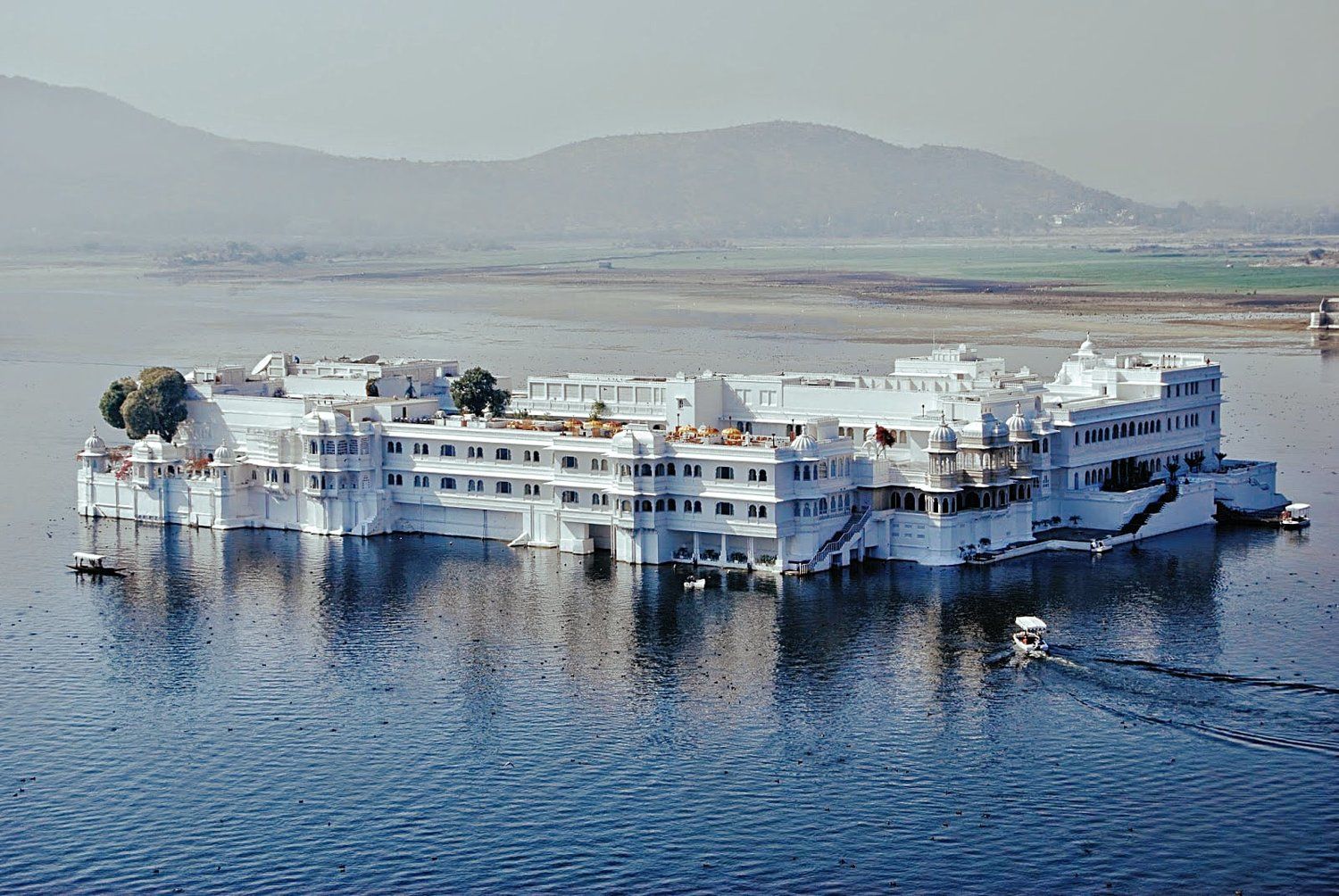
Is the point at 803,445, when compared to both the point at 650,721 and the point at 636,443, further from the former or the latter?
the point at 650,721

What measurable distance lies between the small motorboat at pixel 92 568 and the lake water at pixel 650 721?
856 millimetres

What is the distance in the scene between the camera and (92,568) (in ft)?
217

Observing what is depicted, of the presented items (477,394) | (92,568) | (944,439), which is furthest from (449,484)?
(944,439)

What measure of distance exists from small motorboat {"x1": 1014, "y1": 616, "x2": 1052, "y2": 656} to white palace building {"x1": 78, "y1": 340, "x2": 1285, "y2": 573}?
430 inches

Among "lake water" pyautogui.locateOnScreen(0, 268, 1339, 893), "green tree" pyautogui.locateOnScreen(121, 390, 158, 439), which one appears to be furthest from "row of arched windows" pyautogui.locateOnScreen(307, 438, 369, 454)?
"green tree" pyautogui.locateOnScreen(121, 390, 158, 439)

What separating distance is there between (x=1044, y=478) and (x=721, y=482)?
41.9 feet

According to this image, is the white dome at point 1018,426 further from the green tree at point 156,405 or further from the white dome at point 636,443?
the green tree at point 156,405

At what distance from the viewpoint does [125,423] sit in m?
81.5

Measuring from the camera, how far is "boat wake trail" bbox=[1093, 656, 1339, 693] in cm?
5000

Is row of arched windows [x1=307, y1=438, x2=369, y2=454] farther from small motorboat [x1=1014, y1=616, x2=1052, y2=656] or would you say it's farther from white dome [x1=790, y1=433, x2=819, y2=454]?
small motorboat [x1=1014, y1=616, x2=1052, y2=656]

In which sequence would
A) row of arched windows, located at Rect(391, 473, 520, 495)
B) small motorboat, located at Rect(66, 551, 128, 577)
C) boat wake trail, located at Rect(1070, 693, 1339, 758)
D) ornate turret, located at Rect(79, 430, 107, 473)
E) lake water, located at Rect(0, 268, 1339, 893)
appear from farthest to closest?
ornate turret, located at Rect(79, 430, 107, 473) < row of arched windows, located at Rect(391, 473, 520, 495) < small motorboat, located at Rect(66, 551, 128, 577) < boat wake trail, located at Rect(1070, 693, 1339, 758) < lake water, located at Rect(0, 268, 1339, 893)

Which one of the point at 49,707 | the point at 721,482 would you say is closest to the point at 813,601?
the point at 721,482

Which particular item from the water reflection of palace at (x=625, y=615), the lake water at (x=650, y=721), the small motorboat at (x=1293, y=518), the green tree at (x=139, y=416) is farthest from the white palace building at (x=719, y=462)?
the small motorboat at (x=1293, y=518)

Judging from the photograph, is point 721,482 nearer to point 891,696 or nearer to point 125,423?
point 891,696
